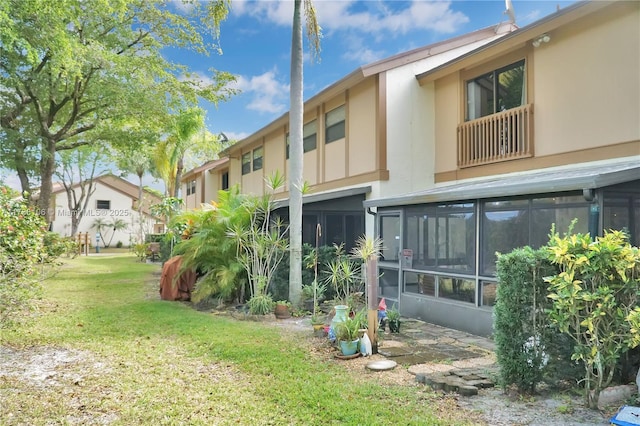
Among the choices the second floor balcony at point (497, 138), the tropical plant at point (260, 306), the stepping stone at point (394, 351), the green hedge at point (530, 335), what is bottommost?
the stepping stone at point (394, 351)

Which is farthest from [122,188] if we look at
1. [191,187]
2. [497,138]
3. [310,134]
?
[497,138]

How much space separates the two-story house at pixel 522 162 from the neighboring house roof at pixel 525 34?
3 centimetres

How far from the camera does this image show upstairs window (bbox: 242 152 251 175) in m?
21.9

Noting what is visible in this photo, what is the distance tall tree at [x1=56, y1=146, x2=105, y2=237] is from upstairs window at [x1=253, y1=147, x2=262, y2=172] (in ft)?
61.5

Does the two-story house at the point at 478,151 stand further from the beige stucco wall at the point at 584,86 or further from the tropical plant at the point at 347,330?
the tropical plant at the point at 347,330

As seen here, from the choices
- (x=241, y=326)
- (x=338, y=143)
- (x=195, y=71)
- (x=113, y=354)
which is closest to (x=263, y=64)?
(x=195, y=71)

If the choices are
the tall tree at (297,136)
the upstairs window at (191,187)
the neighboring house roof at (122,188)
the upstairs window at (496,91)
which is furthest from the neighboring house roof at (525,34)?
the neighboring house roof at (122,188)

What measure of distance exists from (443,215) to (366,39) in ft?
33.3

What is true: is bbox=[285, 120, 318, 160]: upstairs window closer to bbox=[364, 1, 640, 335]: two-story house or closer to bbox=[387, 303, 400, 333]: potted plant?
bbox=[364, 1, 640, 335]: two-story house

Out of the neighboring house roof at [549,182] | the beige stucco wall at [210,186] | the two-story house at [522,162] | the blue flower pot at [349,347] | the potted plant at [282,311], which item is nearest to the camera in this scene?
the neighboring house roof at [549,182]

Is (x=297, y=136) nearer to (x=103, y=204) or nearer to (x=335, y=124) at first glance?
(x=335, y=124)

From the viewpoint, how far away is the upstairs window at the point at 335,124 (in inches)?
547

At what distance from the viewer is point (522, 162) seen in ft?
33.3

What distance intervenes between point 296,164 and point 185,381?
5801 mm
